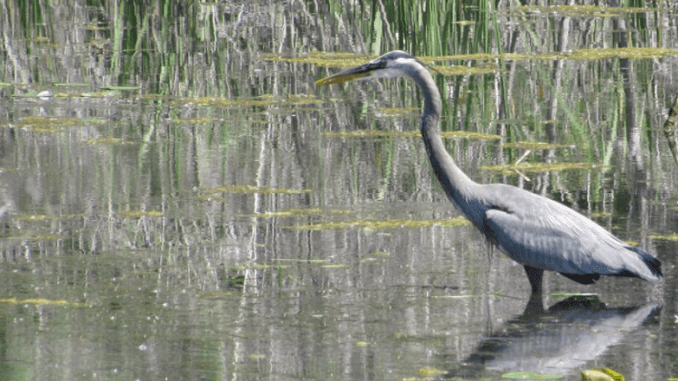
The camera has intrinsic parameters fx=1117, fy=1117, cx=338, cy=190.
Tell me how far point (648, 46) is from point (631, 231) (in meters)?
6.23

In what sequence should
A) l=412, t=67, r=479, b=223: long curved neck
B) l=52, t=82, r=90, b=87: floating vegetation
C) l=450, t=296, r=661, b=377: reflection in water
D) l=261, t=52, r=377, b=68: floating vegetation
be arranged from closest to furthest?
l=450, t=296, r=661, b=377: reflection in water, l=412, t=67, r=479, b=223: long curved neck, l=52, t=82, r=90, b=87: floating vegetation, l=261, t=52, r=377, b=68: floating vegetation

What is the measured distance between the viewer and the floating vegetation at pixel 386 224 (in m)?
6.34

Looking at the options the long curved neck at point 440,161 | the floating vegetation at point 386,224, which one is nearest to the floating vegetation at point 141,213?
the floating vegetation at point 386,224

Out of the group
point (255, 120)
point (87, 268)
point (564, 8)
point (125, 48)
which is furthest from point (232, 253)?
point (564, 8)

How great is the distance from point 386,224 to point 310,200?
0.70 m

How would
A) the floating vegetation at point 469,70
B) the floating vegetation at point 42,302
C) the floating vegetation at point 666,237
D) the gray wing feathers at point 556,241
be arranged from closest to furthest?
the floating vegetation at point 42,302 → the gray wing feathers at point 556,241 → the floating vegetation at point 666,237 → the floating vegetation at point 469,70

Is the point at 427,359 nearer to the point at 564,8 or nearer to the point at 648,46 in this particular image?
the point at 648,46

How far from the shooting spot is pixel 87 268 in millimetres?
5629

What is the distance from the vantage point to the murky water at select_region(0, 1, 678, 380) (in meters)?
4.58

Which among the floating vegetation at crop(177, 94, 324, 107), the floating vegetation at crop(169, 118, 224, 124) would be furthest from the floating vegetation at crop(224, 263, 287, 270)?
the floating vegetation at crop(177, 94, 324, 107)

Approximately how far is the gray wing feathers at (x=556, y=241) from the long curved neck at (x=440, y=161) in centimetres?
17

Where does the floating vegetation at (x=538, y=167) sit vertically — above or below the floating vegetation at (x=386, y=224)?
above

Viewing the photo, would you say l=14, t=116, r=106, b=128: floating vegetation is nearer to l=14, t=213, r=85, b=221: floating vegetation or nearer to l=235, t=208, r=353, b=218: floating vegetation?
l=14, t=213, r=85, b=221: floating vegetation

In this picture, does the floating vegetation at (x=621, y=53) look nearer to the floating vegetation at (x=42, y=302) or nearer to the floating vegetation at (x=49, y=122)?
the floating vegetation at (x=49, y=122)
